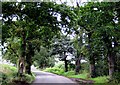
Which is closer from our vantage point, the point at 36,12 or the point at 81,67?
the point at 36,12

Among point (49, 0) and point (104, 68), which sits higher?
point (49, 0)

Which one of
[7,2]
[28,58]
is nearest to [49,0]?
[7,2]

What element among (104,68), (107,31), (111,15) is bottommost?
(104,68)

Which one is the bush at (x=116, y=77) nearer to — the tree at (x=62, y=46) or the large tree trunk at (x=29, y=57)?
the large tree trunk at (x=29, y=57)

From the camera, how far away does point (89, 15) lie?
16.2m

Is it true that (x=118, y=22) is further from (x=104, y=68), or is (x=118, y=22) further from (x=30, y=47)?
(x=30, y=47)

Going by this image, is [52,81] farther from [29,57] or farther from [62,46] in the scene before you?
[62,46]

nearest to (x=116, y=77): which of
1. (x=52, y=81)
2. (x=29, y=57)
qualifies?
(x=52, y=81)

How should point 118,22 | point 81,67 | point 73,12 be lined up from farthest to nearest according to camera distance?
point 81,67
point 118,22
point 73,12

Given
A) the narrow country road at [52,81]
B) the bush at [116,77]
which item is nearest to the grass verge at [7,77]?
the narrow country road at [52,81]

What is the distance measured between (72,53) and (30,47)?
17.6 metres

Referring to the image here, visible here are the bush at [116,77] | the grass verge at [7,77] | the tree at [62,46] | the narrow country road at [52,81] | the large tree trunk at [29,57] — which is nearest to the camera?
the grass verge at [7,77]

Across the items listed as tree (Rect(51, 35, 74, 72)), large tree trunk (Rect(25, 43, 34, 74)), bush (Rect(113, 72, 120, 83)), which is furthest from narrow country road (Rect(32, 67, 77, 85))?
tree (Rect(51, 35, 74, 72))

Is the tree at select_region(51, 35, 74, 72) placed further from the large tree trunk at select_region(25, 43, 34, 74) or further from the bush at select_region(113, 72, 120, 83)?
the bush at select_region(113, 72, 120, 83)
